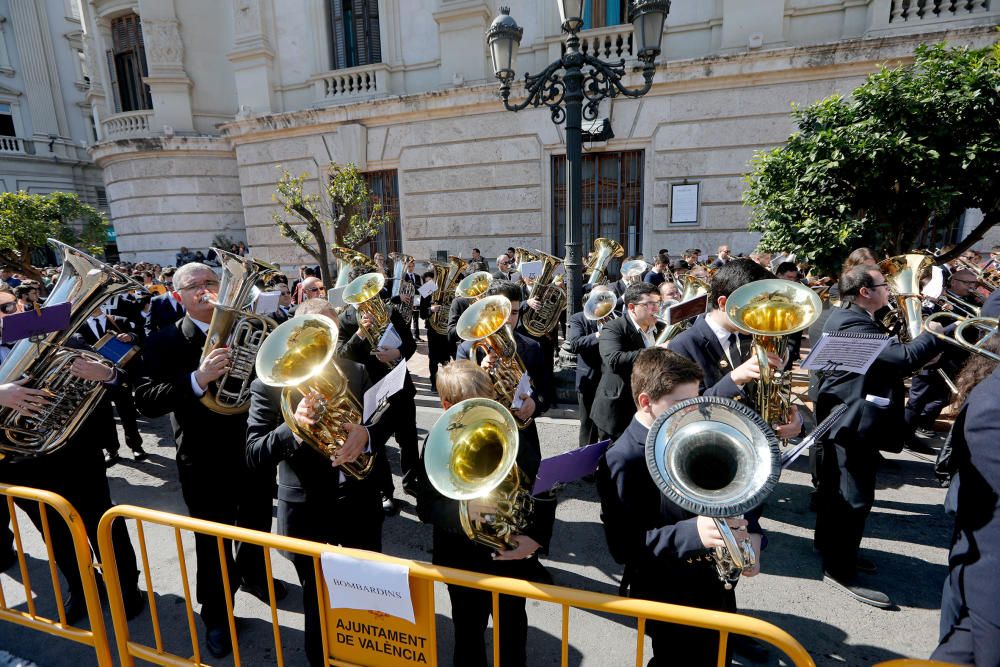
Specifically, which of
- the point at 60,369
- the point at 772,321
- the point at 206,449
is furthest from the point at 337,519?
the point at 772,321

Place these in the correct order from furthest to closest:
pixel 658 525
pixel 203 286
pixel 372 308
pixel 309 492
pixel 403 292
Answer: pixel 403 292 → pixel 372 308 → pixel 203 286 → pixel 309 492 → pixel 658 525

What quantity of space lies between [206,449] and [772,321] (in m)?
3.46

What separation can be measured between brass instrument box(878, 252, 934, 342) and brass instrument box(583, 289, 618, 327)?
234cm

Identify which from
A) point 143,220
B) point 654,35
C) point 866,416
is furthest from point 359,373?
point 143,220

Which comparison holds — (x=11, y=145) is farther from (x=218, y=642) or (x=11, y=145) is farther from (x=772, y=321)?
(x=772, y=321)

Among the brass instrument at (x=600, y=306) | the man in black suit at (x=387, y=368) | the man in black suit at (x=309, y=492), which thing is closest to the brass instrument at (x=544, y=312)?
the brass instrument at (x=600, y=306)

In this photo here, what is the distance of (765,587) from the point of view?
3387mm

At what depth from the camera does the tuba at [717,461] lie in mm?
1580

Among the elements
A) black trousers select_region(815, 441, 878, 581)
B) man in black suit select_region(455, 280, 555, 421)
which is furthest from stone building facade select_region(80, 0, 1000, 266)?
black trousers select_region(815, 441, 878, 581)

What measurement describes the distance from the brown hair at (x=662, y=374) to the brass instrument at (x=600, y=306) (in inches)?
109

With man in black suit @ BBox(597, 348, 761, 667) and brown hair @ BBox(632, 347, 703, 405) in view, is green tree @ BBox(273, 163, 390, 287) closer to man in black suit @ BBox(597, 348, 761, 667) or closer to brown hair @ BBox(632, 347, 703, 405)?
brown hair @ BBox(632, 347, 703, 405)

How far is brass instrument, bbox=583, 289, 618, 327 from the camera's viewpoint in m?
5.06

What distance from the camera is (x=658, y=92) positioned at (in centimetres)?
1216

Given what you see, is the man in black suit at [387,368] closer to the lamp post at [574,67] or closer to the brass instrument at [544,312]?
the brass instrument at [544,312]
